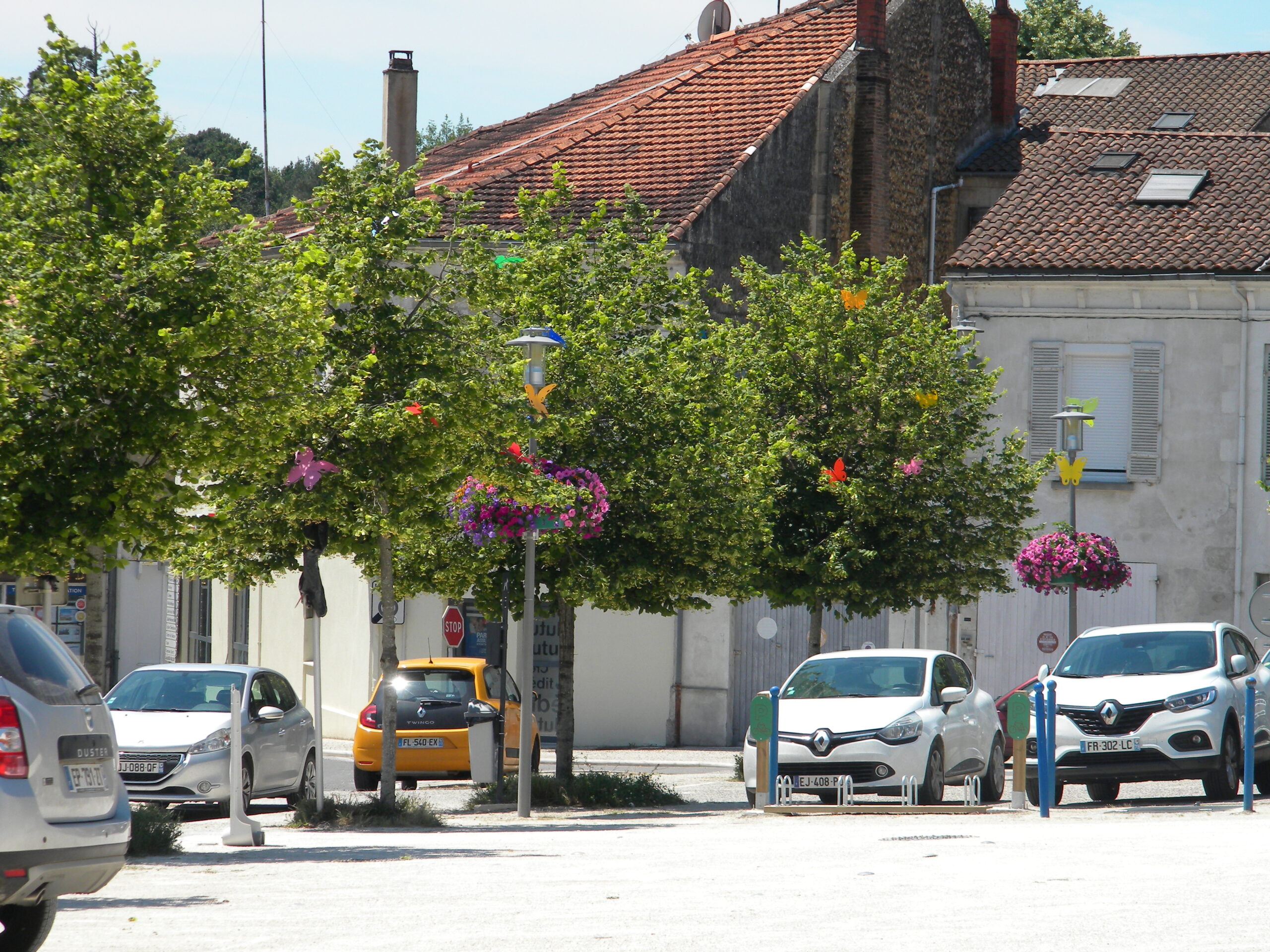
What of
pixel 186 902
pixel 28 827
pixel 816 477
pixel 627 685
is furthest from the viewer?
pixel 627 685

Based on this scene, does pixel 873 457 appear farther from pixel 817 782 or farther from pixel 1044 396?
pixel 1044 396

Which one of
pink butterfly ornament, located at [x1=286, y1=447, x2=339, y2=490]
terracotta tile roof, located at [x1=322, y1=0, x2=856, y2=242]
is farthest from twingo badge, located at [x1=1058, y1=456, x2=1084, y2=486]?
pink butterfly ornament, located at [x1=286, y1=447, x2=339, y2=490]

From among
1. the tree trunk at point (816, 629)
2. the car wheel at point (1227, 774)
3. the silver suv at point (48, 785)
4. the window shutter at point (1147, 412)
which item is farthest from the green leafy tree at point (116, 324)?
the window shutter at point (1147, 412)

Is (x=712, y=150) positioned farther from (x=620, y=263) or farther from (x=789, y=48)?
(x=620, y=263)

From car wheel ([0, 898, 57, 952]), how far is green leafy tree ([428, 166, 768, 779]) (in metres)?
10.1

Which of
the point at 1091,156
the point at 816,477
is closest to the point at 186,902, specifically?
the point at 816,477

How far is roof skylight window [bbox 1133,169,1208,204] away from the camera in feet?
101

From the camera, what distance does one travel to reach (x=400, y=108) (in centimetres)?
3478

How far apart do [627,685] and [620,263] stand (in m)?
10.5

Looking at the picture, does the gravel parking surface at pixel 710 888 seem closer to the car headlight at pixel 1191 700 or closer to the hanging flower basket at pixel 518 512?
the car headlight at pixel 1191 700

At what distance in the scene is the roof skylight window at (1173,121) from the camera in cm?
3784

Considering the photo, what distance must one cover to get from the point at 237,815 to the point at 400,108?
23.4m

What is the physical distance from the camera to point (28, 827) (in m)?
7.20

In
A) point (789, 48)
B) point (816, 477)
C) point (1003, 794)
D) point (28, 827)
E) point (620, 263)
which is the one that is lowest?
point (1003, 794)
